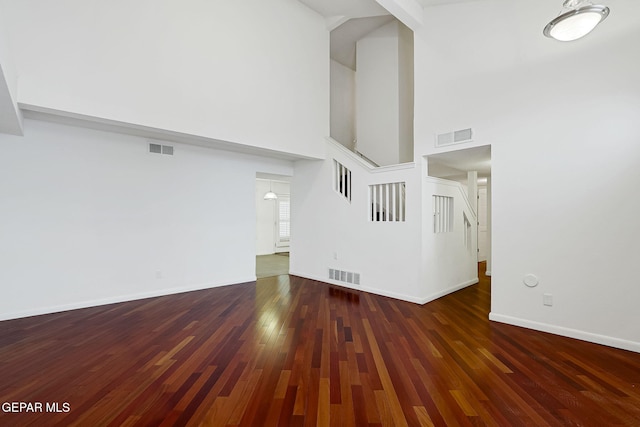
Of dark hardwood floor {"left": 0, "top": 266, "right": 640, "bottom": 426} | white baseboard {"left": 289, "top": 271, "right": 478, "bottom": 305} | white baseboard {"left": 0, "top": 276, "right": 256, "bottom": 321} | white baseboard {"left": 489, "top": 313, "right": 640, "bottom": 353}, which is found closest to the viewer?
dark hardwood floor {"left": 0, "top": 266, "right": 640, "bottom": 426}

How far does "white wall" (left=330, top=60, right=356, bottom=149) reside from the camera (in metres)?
7.60

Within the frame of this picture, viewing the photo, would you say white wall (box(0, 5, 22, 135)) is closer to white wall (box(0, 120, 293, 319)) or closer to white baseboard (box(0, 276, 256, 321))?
white wall (box(0, 120, 293, 319))

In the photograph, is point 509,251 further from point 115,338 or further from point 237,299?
point 115,338

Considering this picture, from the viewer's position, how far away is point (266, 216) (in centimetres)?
1002

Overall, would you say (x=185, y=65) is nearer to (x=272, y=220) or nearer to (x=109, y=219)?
(x=109, y=219)

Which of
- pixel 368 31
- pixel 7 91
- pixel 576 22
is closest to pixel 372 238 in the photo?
pixel 576 22

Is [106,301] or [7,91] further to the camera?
[106,301]

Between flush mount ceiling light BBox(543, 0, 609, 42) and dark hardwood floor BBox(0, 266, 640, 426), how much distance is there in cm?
290

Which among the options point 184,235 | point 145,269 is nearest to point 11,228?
point 145,269

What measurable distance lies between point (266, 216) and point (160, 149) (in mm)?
5509

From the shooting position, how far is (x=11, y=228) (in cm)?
359

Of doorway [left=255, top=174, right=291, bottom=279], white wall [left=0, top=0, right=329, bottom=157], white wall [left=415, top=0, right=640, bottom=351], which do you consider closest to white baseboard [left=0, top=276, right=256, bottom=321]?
white wall [left=0, top=0, right=329, bottom=157]

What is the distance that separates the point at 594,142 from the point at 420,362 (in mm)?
2964

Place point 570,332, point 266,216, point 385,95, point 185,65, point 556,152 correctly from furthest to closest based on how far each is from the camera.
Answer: point 266,216
point 385,95
point 185,65
point 556,152
point 570,332
